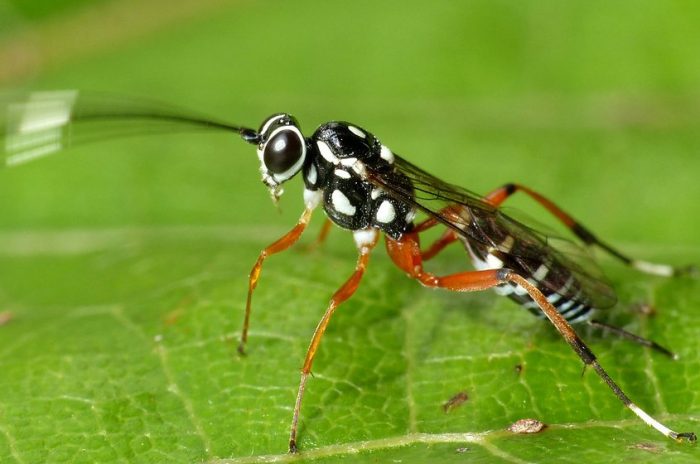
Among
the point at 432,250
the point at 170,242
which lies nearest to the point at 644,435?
the point at 432,250

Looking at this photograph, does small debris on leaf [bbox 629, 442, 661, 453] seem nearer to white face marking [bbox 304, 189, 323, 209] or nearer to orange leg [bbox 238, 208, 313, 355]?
orange leg [bbox 238, 208, 313, 355]

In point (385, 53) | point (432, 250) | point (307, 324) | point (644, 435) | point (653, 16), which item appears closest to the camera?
point (644, 435)

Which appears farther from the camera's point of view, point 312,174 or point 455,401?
point 312,174

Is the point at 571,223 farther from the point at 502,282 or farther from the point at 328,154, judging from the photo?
the point at 328,154

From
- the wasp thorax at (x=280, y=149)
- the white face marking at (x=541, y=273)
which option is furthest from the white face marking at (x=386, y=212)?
the white face marking at (x=541, y=273)

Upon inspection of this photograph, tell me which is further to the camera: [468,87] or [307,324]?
[468,87]

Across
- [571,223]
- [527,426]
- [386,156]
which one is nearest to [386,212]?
[386,156]

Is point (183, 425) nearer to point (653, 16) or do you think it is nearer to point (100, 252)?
point (100, 252)

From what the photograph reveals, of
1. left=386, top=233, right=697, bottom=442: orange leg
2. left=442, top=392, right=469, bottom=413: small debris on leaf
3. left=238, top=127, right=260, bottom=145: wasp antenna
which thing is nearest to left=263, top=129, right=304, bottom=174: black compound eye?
left=238, top=127, right=260, bottom=145: wasp antenna
